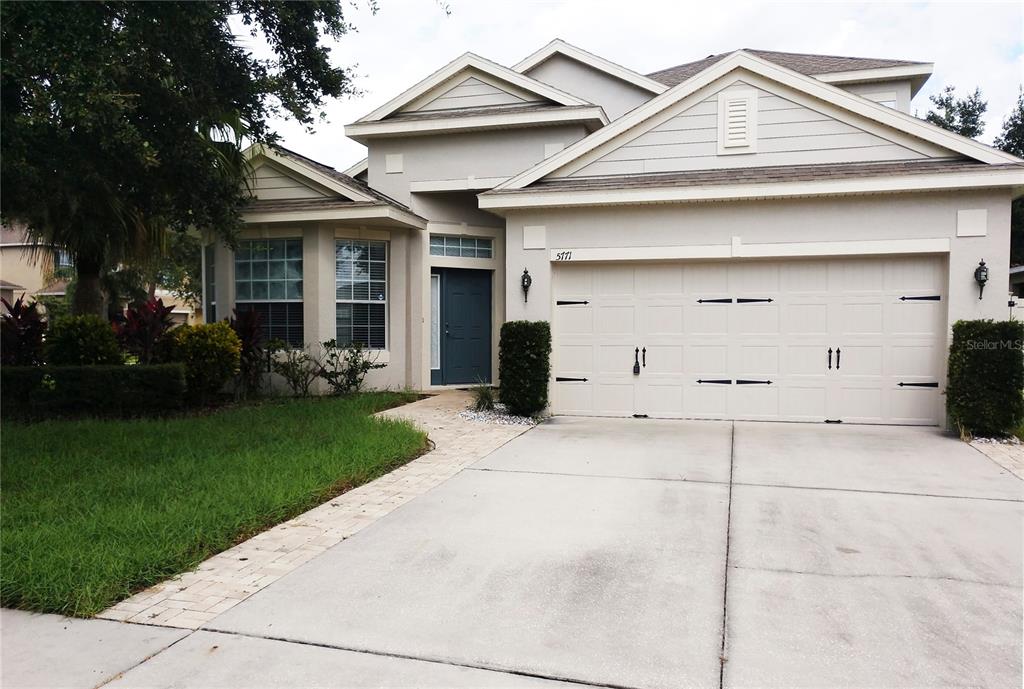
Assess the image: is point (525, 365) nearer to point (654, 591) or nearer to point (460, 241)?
point (460, 241)

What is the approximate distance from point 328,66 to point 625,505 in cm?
567

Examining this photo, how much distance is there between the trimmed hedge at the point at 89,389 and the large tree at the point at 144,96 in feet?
7.20

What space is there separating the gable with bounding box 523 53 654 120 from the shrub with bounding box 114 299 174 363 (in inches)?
367

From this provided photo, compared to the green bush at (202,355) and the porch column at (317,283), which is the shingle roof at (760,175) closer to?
the porch column at (317,283)

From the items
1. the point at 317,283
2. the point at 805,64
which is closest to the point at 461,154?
the point at 317,283

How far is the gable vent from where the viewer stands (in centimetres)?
1016

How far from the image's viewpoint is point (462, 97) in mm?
13594

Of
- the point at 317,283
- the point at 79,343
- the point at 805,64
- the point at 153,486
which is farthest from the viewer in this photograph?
the point at 805,64

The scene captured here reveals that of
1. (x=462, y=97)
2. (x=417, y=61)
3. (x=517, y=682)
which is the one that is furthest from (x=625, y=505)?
(x=417, y=61)

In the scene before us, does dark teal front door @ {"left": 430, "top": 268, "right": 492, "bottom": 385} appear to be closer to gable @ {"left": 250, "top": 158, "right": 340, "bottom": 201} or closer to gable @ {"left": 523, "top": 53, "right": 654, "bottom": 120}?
gable @ {"left": 250, "top": 158, "right": 340, "bottom": 201}

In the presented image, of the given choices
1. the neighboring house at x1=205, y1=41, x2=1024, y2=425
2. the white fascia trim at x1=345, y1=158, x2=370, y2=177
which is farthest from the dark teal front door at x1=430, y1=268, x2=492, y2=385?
the white fascia trim at x1=345, y1=158, x2=370, y2=177

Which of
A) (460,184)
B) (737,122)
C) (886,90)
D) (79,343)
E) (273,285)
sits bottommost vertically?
(79,343)

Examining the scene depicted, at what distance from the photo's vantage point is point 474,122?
13047 millimetres

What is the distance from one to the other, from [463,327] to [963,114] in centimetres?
2735
